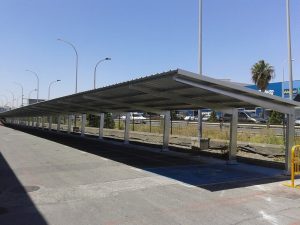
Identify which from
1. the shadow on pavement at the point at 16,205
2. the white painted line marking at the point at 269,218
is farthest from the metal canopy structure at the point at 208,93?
the shadow on pavement at the point at 16,205

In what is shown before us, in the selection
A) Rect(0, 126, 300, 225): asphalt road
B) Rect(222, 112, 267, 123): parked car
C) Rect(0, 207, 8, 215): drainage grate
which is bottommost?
Rect(0, 207, 8, 215): drainage grate

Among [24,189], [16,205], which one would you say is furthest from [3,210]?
[24,189]

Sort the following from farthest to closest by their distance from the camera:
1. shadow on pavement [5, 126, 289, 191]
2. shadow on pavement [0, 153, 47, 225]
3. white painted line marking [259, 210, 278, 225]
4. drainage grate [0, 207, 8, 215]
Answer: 1. shadow on pavement [5, 126, 289, 191]
2. drainage grate [0, 207, 8, 215]
3. white painted line marking [259, 210, 278, 225]
4. shadow on pavement [0, 153, 47, 225]

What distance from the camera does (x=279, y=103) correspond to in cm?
1336

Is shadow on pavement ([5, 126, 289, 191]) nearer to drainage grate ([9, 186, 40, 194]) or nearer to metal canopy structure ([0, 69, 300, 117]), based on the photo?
metal canopy structure ([0, 69, 300, 117])

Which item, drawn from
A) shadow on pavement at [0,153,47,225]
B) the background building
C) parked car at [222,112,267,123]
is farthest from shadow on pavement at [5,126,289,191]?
parked car at [222,112,267,123]

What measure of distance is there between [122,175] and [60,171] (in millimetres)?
2222

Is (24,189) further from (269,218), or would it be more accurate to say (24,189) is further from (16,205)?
(269,218)

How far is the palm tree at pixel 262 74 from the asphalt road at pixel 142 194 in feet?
162

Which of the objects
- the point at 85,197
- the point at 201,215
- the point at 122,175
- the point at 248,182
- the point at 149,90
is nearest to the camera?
the point at 201,215

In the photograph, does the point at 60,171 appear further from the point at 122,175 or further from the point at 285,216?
the point at 285,216

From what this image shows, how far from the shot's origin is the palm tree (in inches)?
2436

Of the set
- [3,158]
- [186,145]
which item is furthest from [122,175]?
[186,145]

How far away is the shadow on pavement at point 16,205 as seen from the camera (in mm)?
7031
